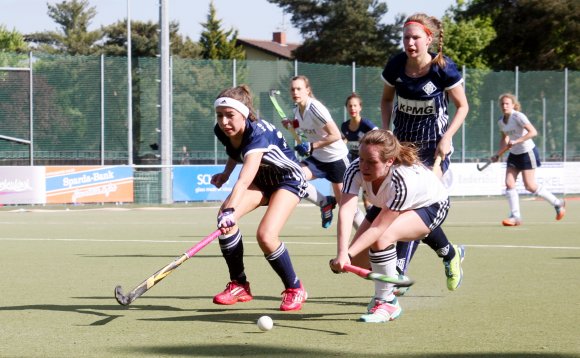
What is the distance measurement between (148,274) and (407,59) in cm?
291

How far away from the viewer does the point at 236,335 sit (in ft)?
18.9

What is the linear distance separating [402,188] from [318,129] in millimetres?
5124

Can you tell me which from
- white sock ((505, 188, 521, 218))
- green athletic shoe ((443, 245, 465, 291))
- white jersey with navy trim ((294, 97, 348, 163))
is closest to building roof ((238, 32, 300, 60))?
white sock ((505, 188, 521, 218))

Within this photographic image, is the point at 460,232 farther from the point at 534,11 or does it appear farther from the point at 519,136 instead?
the point at 534,11

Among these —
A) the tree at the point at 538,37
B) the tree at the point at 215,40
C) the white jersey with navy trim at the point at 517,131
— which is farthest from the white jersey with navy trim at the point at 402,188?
the tree at the point at 215,40

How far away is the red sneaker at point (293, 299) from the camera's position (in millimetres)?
6719

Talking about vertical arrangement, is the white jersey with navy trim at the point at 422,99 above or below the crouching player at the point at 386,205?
above

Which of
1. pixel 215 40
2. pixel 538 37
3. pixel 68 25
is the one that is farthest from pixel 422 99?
pixel 68 25

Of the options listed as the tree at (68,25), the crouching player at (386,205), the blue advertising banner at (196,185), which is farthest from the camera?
the tree at (68,25)

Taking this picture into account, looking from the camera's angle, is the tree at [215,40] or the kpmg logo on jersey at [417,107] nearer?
the kpmg logo on jersey at [417,107]

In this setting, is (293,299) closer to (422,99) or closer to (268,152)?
(268,152)

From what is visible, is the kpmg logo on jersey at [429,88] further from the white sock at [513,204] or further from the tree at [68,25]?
the tree at [68,25]

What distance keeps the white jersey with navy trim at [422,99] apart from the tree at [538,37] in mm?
45296

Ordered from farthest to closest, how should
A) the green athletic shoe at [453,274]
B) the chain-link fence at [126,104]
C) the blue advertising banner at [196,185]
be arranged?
the chain-link fence at [126,104] → the blue advertising banner at [196,185] → the green athletic shoe at [453,274]
